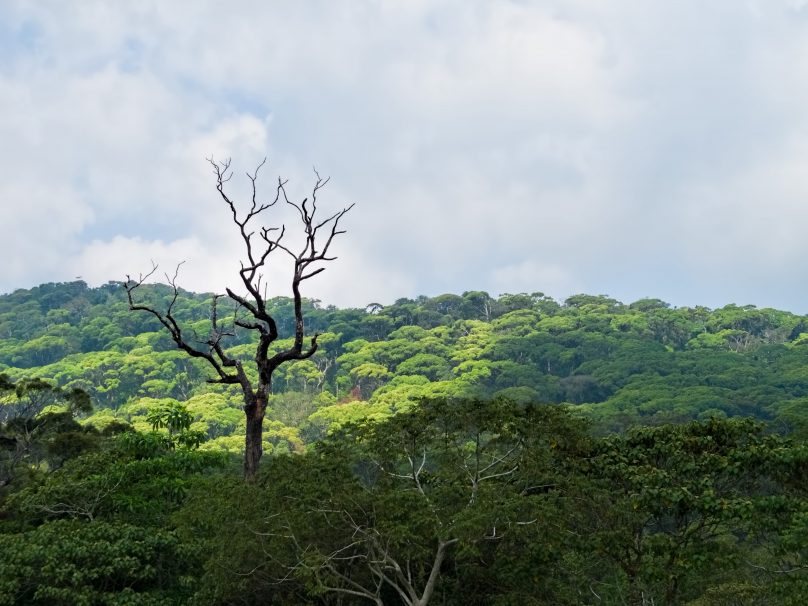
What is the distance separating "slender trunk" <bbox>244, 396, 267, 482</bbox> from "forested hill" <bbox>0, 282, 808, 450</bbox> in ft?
102

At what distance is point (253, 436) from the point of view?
48.3 feet

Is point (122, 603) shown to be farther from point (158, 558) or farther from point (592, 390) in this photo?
point (592, 390)

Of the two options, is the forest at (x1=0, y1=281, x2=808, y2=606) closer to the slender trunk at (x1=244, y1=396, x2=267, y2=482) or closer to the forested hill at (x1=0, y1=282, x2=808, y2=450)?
the slender trunk at (x1=244, y1=396, x2=267, y2=482)

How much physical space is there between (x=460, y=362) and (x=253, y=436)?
56573mm

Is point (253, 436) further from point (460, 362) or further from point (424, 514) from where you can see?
point (460, 362)

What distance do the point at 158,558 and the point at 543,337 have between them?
63.9 meters

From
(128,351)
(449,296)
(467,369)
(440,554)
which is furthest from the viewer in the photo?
(449,296)

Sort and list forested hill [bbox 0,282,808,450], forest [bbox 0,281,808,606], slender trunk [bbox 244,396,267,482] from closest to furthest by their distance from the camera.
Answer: forest [bbox 0,281,808,606], slender trunk [bbox 244,396,267,482], forested hill [bbox 0,282,808,450]

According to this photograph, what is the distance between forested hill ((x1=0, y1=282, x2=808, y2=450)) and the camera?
56.0 meters

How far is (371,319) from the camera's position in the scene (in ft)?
A: 281

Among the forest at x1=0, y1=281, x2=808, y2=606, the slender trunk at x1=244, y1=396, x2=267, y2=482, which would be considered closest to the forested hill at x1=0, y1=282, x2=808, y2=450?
the forest at x1=0, y1=281, x2=808, y2=606

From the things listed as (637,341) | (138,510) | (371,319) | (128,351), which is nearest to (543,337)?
(637,341)

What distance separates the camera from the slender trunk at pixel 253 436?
47.8 feet

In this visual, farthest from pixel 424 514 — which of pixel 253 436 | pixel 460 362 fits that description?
pixel 460 362
